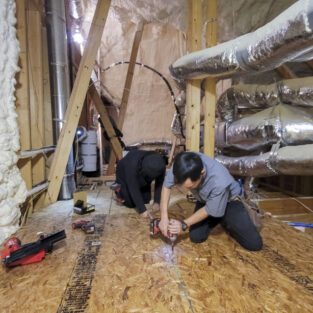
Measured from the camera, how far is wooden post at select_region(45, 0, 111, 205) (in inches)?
92.9

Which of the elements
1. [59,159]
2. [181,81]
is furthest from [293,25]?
[59,159]

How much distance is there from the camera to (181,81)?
2408mm

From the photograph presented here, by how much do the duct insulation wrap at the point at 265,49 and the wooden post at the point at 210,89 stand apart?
29cm

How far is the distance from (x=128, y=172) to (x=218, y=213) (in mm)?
831

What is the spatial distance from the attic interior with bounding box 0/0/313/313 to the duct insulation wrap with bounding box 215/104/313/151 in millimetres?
12

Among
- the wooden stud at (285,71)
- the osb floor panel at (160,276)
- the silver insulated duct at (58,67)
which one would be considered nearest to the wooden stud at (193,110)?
the osb floor panel at (160,276)

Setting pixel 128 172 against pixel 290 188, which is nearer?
pixel 128 172

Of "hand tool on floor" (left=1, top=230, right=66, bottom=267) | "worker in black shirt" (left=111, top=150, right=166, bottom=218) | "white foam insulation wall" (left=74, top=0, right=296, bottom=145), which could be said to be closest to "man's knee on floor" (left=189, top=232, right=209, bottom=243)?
"worker in black shirt" (left=111, top=150, right=166, bottom=218)

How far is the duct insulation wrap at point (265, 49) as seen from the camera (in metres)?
1.19

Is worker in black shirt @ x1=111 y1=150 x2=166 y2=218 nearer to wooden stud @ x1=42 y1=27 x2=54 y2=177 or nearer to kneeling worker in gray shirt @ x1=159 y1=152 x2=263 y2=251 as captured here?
kneeling worker in gray shirt @ x1=159 y1=152 x2=263 y2=251

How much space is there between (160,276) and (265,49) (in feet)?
4.81

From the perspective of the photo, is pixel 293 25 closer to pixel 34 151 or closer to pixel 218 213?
pixel 218 213

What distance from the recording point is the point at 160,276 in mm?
1205

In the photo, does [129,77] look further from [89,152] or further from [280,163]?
[280,163]
